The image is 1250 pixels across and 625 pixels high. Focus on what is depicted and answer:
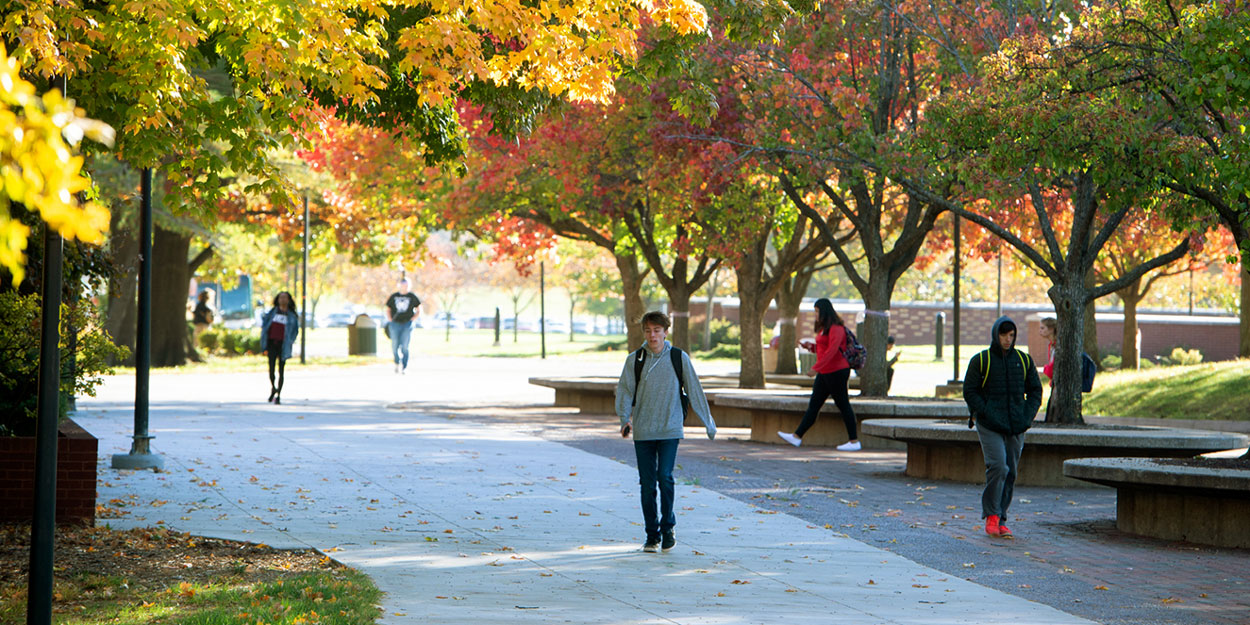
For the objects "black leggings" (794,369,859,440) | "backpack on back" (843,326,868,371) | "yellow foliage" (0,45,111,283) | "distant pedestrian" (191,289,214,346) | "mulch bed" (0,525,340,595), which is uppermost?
"distant pedestrian" (191,289,214,346)

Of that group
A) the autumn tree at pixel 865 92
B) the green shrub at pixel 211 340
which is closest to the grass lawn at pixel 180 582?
the autumn tree at pixel 865 92

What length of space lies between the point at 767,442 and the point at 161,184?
19.9 meters

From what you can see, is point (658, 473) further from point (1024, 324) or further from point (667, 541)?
point (1024, 324)

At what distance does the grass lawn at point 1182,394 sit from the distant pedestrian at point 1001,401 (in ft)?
42.0

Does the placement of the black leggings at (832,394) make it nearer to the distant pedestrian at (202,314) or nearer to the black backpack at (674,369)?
the black backpack at (674,369)

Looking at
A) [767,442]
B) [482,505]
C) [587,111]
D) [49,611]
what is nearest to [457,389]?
→ [587,111]

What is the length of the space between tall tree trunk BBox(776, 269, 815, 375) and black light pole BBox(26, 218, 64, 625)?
76.1 feet

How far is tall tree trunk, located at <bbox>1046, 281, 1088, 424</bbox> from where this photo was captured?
13.9 metres

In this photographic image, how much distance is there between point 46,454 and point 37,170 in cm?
292

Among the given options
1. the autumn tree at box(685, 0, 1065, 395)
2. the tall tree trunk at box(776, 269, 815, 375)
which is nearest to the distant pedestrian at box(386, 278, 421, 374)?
the tall tree trunk at box(776, 269, 815, 375)

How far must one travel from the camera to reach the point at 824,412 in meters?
Answer: 16.3

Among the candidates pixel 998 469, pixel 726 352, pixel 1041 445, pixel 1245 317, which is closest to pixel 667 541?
pixel 998 469

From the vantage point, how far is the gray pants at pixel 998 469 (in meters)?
9.63

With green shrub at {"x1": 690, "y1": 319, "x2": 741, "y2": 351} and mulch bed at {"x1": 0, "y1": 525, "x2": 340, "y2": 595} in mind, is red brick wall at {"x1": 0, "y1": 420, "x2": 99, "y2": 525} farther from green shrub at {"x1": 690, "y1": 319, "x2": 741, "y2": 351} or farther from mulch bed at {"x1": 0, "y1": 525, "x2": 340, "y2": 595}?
green shrub at {"x1": 690, "y1": 319, "x2": 741, "y2": 351}
